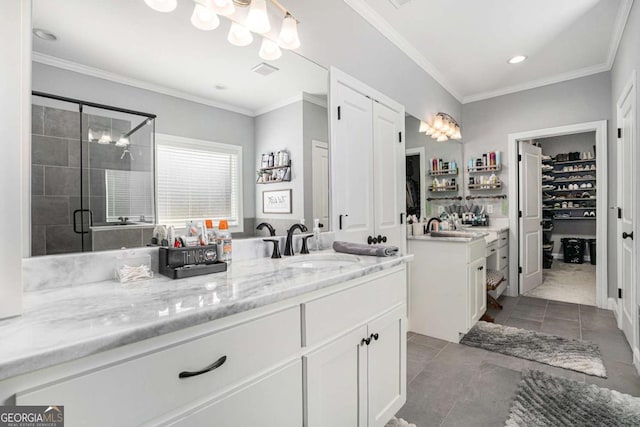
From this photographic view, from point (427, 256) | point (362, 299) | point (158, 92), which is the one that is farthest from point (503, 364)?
point (158, 92)

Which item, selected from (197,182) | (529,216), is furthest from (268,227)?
(529,216)

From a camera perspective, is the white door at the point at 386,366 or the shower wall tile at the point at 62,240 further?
the white door at the point at 386,366

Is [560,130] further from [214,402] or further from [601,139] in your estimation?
[214,402]

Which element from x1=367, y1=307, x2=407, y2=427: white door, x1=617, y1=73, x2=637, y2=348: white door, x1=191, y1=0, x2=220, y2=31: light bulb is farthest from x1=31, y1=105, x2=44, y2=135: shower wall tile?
x1=617, y1=73, x2=637, y2=348: white door

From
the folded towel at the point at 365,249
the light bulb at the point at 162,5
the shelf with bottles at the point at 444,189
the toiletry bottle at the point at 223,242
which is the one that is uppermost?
the light bulb at the point at 162,5

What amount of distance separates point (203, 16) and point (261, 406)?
1589 mm

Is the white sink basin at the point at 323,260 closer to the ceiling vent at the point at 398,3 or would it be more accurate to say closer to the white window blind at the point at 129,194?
the white window blind at the point at 129,194

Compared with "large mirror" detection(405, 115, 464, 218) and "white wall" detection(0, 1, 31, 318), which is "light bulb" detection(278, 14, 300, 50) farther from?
"large mirror" detection(405, 115, 464, 218)

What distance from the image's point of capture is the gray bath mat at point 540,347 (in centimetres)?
228

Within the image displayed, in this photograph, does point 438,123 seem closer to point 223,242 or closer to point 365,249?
point 365,249

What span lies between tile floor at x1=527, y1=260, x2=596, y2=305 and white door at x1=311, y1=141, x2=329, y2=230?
356 cm

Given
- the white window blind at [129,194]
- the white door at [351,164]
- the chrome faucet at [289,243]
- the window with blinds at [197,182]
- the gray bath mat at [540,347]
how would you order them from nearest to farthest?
1. the white window blind at [129,194]
2. the window with blinds at [197,182]
3. the chrome faucet at [289,243]
4. the white door at [351,164]
5. the gray bath mat at [540,347]

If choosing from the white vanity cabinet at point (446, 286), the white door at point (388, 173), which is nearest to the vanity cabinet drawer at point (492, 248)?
the white vanity cabinet at point (446, 286)

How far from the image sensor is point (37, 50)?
1.05 meters
